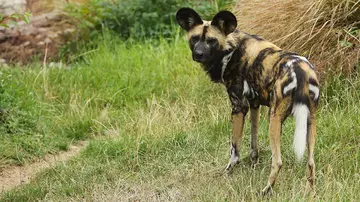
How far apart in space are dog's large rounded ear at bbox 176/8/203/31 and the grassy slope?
0.90 metres

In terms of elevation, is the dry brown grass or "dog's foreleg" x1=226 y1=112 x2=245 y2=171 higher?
the dry brown grass

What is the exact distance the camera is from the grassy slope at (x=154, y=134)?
4.20 m

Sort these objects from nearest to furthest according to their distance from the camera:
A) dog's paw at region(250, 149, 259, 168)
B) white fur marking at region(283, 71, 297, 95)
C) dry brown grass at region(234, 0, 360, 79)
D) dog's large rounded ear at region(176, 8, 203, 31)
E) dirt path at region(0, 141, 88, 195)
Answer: white fur marking at region(283, 71, 297, 95) < dog's large rounded ear at region(176, 8, 203, 31) < dog's paw at region(250, 149, 259, 168) < dirt path at region(0, 141, 88, 195) < dry brown grass at region(234, 0, 360, 79)

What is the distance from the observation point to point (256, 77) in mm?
4066

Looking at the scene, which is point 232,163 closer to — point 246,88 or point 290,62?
point 246,88

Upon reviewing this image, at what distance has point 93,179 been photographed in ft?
14.9

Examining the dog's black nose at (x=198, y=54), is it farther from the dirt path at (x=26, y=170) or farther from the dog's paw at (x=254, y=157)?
the dirt path at (x=26, y=170)

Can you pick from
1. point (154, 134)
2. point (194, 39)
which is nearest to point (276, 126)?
point (194, 39)

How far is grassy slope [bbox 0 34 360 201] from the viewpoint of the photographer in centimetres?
420

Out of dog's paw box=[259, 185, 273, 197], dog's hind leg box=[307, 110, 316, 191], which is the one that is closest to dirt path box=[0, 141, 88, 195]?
dog's paw box=[259, 185, 273, 197]

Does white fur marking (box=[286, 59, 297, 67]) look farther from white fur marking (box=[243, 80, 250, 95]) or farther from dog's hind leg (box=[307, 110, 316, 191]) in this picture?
white fur marking (box=[243, 80, 250, 95])

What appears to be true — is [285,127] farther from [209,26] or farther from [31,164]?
[31,164]

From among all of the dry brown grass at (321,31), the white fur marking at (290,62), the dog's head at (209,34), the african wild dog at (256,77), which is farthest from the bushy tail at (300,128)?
the dry brown grass at (321,31)

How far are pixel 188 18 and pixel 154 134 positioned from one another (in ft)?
3.68
